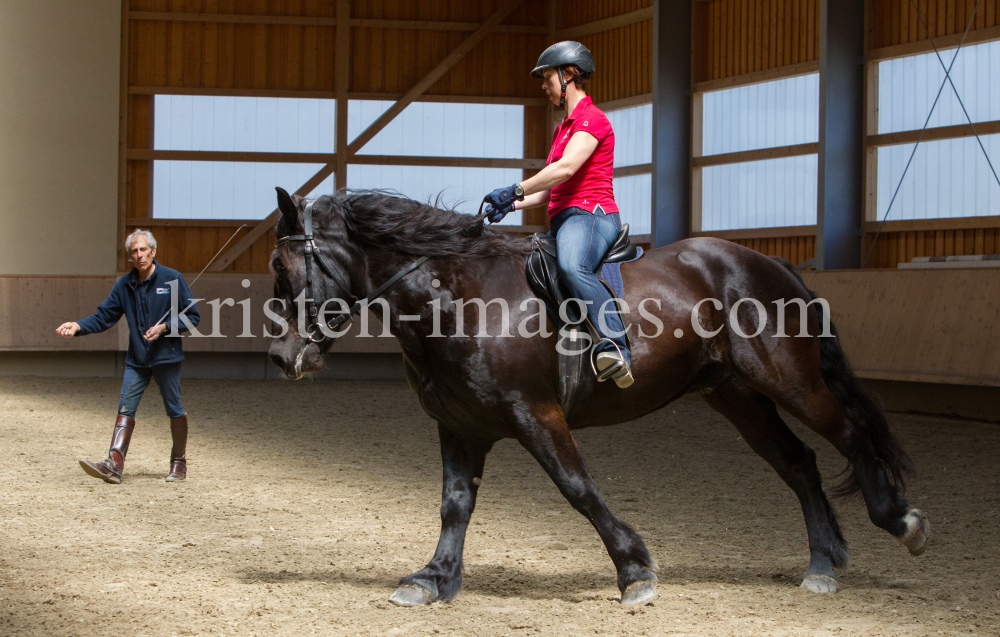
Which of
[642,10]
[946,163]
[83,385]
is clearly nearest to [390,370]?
[83,385]

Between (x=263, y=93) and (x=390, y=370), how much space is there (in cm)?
560

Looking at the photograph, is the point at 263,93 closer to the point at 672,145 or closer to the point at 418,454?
the point at 672,145

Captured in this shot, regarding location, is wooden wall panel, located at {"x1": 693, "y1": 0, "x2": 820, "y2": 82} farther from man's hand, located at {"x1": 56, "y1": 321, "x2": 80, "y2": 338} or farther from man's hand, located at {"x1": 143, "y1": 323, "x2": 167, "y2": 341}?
man's hand, located at {"x1": 56, "y1": 321, "x2": 80, "y2": 338}

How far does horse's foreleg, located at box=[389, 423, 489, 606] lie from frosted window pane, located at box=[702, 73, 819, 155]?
11294 mm

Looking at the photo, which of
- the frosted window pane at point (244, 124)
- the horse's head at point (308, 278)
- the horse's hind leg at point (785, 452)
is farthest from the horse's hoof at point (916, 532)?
the frosted window pane at point (244, 124)

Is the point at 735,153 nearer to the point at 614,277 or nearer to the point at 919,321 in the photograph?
the point at 919,321

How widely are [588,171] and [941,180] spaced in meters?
10.1

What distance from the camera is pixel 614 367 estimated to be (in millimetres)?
4035

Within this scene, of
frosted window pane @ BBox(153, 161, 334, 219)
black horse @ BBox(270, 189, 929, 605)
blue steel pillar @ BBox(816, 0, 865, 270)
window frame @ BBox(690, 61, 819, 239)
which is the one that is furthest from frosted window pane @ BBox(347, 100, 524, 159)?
black horse @ BBox(270, 189, 929, 605)

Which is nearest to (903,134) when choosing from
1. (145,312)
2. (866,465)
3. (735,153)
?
(735,153)

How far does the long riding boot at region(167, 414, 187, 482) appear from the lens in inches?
288

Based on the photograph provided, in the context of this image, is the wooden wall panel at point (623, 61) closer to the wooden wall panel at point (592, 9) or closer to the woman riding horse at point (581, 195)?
the wooden wall panel at point (592, 9)

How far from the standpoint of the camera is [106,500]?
21.5 feet

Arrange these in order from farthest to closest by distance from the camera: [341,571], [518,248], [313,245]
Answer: [341,571], [518,248], [313,245]
